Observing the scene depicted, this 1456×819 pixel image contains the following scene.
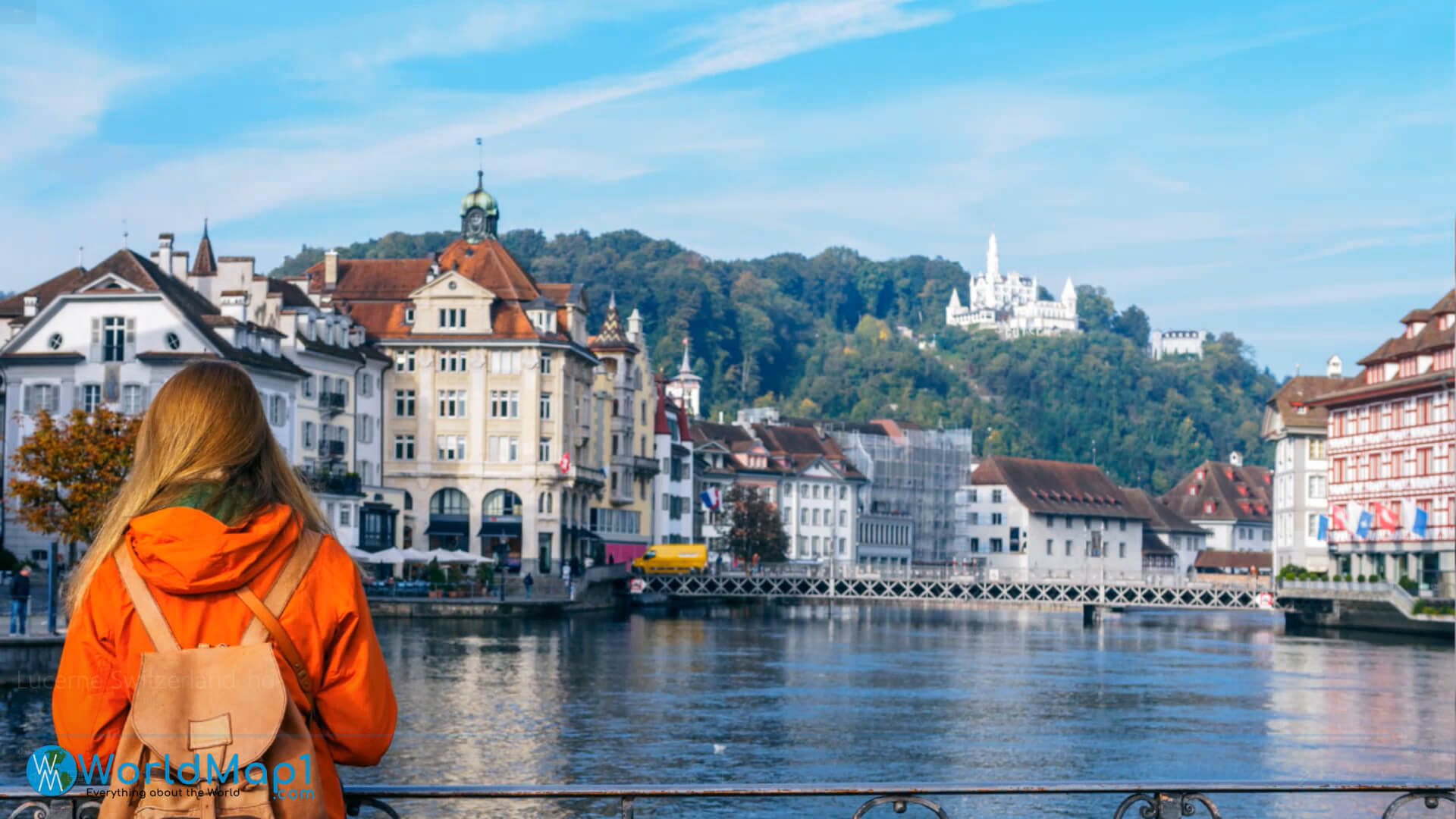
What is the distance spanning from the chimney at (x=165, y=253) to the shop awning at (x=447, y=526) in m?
20.2

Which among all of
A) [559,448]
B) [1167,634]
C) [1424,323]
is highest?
[1424,323]

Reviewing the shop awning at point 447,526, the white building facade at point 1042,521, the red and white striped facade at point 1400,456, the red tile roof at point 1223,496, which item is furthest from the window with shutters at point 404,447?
the red tile roof at point 1223,496

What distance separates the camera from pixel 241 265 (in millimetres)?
85250

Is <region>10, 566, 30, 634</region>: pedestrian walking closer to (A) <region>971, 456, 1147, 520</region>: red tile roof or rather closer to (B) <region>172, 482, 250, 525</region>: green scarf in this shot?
(B) <region>172, 482, 250, 525</region>: green scarf

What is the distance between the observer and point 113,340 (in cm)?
7338

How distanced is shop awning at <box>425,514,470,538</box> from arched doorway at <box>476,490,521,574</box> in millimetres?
818

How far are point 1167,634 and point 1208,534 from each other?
9727 centimetres

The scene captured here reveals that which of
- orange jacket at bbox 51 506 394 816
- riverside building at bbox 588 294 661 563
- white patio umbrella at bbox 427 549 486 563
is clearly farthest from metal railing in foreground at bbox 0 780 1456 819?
riverside building at bbox 588 294 661 563

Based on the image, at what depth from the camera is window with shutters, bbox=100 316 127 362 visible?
73188mm

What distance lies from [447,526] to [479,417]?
5.65 m

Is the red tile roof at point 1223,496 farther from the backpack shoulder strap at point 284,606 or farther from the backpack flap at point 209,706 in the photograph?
the backpack flap at point 209,706

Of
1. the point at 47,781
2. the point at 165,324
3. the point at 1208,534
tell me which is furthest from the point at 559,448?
the point at 1208,534

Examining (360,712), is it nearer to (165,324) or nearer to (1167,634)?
(165,324)

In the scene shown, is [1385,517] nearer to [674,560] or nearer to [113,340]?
[674,560]
